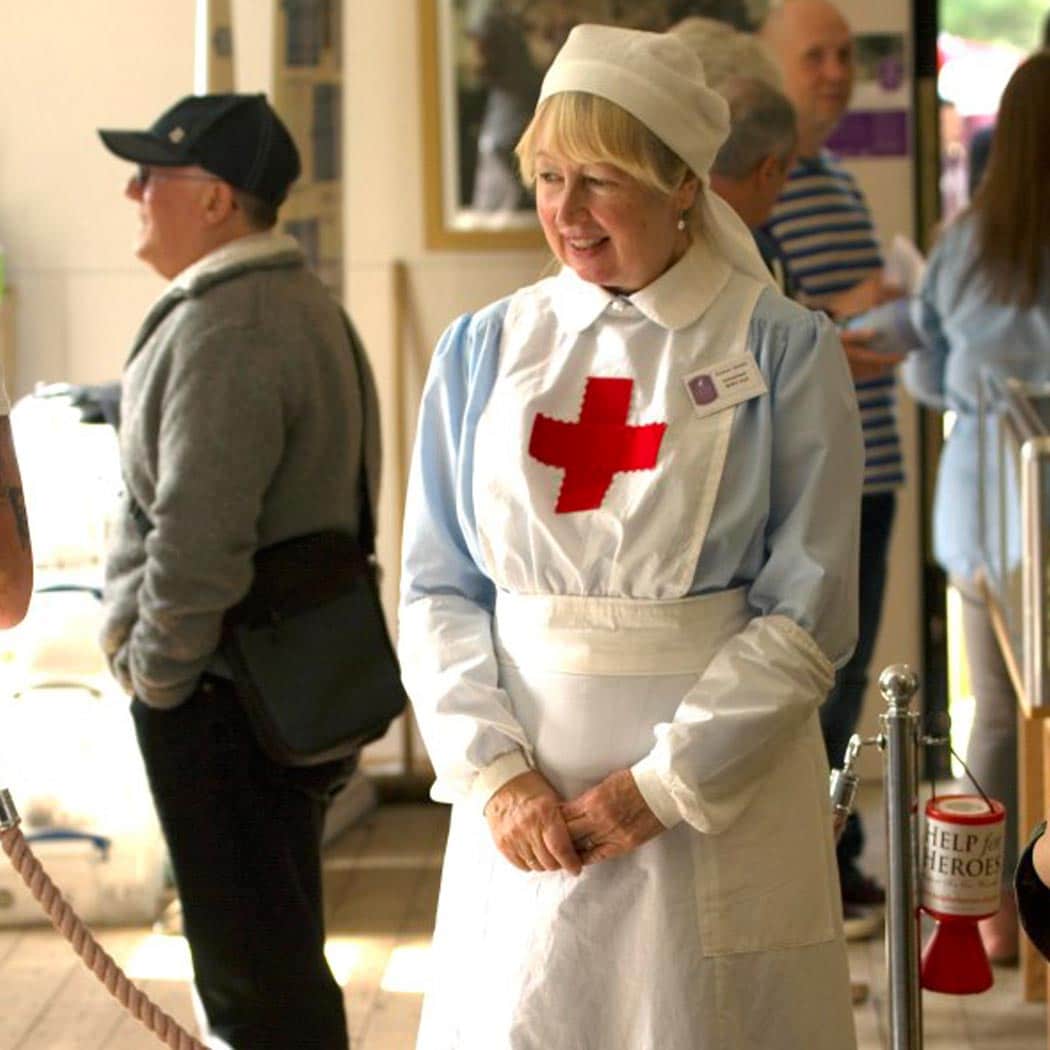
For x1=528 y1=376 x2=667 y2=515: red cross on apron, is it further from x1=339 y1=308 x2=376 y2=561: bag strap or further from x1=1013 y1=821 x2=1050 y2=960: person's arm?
x1=339 y1=308 x2=376 y2=561: bag strap

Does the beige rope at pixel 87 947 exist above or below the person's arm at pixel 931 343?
below

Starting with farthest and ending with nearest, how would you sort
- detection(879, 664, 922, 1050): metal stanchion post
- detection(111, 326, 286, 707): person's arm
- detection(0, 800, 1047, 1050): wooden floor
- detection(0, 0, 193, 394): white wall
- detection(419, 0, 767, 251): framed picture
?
detection(419, 0, 767, 251): framed picture
detection(0, 0, 193, 394): white wall
detection(0, 800, 1047, 1050): wooden floor
detection(111, 326, 286, 707): person's arm
detection(879, 664, 922, 1050): metal stanchion post

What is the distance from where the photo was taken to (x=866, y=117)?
539 cm

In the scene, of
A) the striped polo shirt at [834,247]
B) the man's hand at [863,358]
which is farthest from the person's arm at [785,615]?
the striped polo shirt at [834,247]

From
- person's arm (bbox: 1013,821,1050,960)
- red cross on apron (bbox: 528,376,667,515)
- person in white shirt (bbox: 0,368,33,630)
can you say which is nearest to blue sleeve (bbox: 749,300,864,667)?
red cross on apron (bbox: 528,376,667,515)

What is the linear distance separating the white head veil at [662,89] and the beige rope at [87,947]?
1094 mm

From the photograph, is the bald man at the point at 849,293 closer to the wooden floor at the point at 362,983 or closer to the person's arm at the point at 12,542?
the wooden floor at the point at 362,983

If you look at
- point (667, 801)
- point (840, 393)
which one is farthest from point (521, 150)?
point (667, 801)

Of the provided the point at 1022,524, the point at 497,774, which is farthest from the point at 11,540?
the point at 1022,524

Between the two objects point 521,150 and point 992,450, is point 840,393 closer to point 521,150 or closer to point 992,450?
point 521,150

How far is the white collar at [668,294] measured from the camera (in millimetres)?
2172

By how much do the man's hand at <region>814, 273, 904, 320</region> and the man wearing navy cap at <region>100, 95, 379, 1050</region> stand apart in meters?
1.23

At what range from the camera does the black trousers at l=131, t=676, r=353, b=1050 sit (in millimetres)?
2898

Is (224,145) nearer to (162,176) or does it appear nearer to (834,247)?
(162,176)
